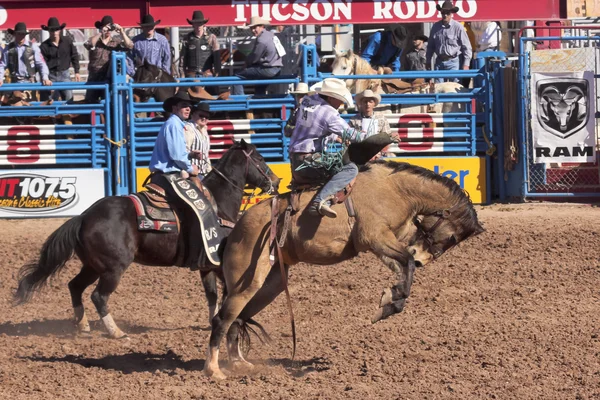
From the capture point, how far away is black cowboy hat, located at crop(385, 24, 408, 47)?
50.5ft

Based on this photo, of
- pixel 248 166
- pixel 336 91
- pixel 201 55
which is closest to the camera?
pixel 336 91

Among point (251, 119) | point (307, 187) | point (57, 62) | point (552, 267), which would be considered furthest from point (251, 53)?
point (307, 187)

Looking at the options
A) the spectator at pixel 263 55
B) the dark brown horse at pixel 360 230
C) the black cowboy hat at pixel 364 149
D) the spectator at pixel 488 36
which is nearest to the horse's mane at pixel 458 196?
the dark brown horse at pixel 360 230

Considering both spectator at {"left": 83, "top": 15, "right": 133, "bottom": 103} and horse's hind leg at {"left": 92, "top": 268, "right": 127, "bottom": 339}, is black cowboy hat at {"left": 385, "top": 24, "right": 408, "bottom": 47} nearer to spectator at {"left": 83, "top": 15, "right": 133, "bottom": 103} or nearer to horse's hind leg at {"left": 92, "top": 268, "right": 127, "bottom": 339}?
spectator at {"left": 83, "top": 15, "right": 133, "bottom": 103}

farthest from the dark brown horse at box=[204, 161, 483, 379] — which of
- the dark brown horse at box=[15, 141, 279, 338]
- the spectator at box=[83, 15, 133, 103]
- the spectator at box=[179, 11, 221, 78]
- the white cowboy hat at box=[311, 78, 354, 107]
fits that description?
the spectator at box=[179, 11, 221, 78]

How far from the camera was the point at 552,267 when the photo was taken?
10.9 metres

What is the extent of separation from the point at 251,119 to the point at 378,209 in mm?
6820

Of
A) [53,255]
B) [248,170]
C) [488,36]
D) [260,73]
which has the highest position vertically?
[488,36]

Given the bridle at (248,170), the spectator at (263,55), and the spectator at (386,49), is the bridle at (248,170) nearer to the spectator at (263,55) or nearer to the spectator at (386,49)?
the spectator at (263,55)

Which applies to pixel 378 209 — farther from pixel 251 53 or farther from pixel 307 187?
pixel 251 53

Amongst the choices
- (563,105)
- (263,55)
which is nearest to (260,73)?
(263,55)

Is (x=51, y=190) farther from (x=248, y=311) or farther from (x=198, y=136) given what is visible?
(x=248, y=311)

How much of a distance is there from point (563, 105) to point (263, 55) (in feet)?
13.4

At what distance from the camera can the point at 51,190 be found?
13688 mm
